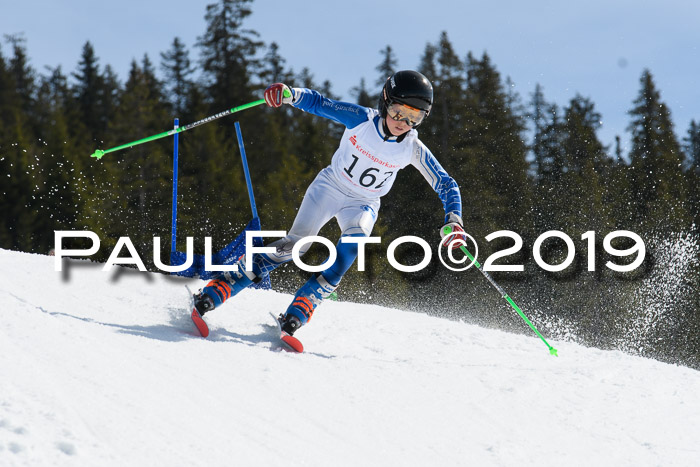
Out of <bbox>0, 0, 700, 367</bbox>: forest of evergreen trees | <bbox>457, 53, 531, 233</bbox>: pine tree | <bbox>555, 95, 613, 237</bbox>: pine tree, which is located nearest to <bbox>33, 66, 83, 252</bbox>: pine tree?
<bbox>0, 0, 700, 367</bbox>: forest of evergreen trees

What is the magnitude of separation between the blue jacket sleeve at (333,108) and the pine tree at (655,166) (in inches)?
990

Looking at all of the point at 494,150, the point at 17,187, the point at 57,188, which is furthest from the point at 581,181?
the point at 17,187

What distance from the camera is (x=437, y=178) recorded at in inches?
193

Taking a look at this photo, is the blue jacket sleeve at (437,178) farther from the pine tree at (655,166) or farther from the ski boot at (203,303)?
the pine tree at (655,166)

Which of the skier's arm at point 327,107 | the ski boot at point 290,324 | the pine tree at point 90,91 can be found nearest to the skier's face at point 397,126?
the skier's arm at point 327,107

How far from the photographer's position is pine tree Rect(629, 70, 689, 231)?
26859 millimetres

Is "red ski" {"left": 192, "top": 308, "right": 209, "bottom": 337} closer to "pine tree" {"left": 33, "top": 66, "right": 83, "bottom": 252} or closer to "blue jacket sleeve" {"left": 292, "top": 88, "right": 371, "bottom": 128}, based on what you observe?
"blue jacket sleeve" {"left": 292, "top": 88, "right": 371, "bottom": 128}

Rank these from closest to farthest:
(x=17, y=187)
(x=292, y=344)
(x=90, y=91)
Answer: (x=292, y=344) → (x=17, y=187) → (x=90, y=91)

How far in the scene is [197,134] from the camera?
1138 inches

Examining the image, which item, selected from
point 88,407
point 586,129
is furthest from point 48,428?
point 586,129

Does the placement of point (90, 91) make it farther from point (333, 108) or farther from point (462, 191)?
point (333, 108)

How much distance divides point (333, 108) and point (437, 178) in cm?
98

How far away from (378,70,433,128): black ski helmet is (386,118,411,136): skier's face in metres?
0.12

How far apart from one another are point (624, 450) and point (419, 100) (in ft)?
8.59
